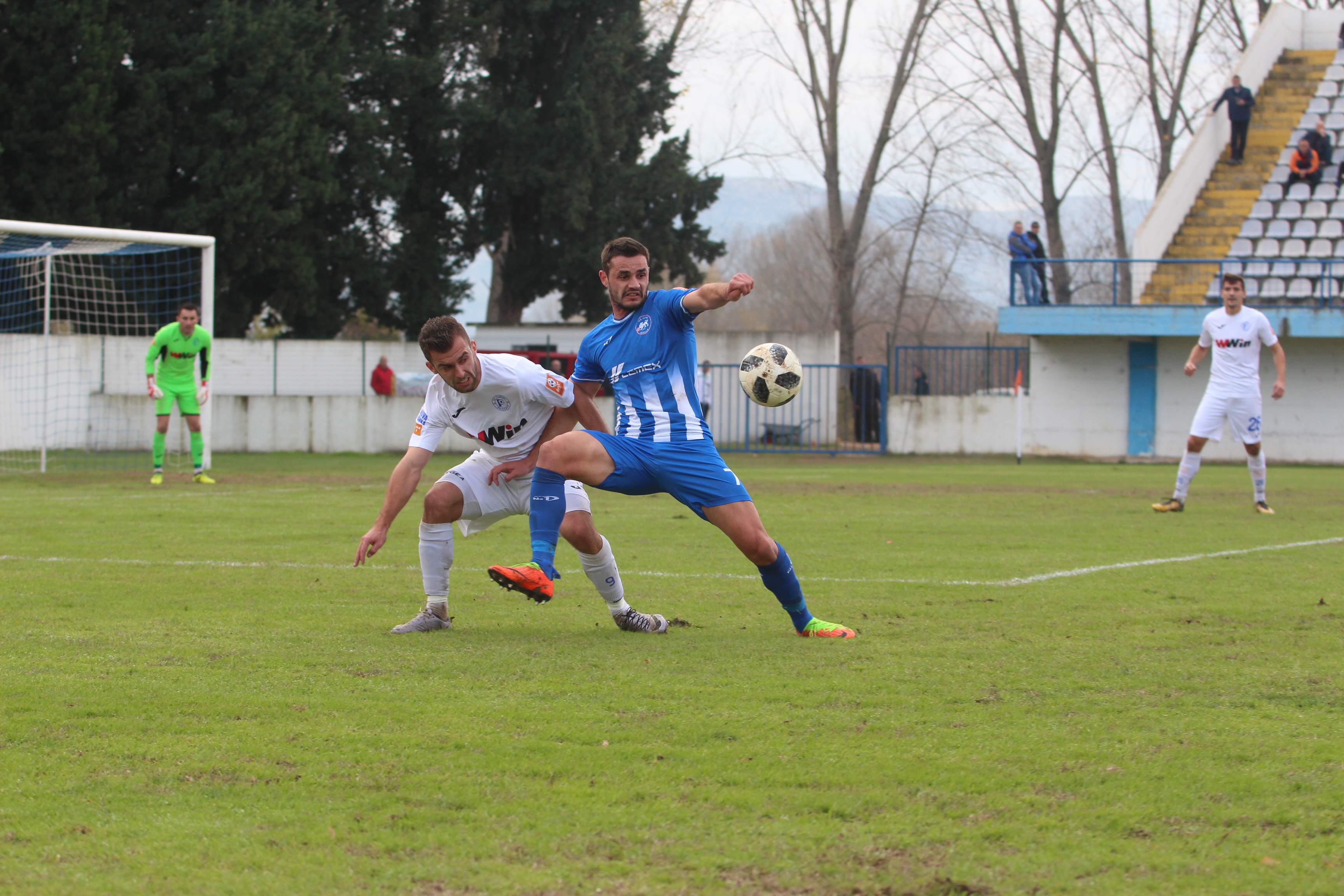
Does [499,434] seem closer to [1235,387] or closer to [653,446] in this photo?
[653,446]

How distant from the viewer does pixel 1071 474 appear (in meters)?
20.4

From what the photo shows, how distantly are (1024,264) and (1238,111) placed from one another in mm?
7650

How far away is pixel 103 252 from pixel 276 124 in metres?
11.5

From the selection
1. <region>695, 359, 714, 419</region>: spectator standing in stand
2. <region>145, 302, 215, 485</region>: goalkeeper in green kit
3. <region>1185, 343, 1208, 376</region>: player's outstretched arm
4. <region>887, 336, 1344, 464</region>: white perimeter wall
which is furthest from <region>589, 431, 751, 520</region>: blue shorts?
<region>887, 336, 1344, 464</region>: white perimeter wall

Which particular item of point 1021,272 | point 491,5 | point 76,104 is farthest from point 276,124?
point 1021,272

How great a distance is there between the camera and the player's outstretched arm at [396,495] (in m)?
5.41

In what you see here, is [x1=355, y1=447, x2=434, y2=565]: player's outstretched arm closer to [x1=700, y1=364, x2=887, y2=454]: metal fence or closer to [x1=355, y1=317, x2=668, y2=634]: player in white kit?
[x1=355, y1=317, x2=668, y2=634]: player in white kit

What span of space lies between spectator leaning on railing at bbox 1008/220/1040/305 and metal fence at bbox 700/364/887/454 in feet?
10.7

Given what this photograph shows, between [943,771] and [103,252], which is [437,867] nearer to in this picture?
[943,771]

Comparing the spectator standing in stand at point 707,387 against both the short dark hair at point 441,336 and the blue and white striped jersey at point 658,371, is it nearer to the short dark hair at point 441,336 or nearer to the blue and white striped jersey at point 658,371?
the blue and white striped jersey at point 658,371

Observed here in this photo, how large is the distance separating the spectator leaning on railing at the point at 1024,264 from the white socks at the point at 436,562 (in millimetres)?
21734

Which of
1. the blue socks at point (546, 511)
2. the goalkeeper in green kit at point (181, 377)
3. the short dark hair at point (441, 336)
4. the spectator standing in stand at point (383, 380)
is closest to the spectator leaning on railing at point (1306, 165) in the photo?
the spectator standing in stand at point (383, 380)

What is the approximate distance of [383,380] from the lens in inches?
1092

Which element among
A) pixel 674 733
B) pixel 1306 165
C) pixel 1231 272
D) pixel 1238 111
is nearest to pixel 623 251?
pixel 674 733
